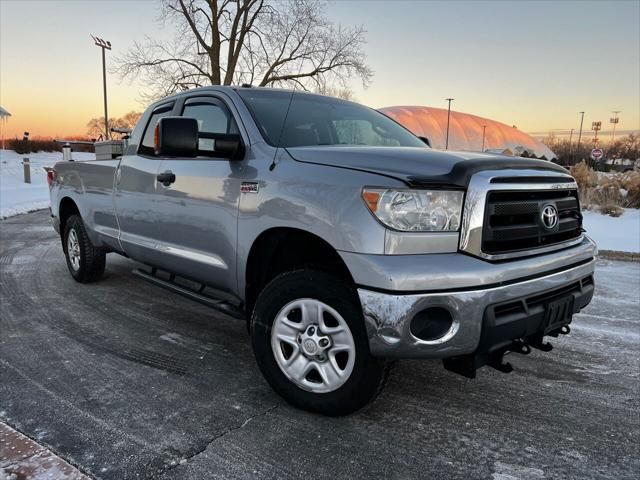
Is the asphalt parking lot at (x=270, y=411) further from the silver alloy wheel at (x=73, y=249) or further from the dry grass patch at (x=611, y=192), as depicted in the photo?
the dry grass patch at (x=611, y=192)

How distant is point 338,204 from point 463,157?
29.2 inches

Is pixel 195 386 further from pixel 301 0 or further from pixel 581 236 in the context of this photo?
pixel 301 0

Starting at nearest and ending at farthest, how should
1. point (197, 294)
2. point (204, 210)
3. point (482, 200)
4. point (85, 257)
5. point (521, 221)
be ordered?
1. point (482, 200)
2. point (521, 221)
3. point (204, 210)
4. point (197, 294)
5. point (85, 257)

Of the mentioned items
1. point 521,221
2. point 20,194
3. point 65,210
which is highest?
point 521,221

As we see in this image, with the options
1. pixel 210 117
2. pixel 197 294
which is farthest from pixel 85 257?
pixel 210 117

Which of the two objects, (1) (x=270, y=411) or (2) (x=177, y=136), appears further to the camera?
(2) (x=177, y=136)

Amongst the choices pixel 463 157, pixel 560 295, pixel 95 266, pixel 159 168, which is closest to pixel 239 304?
pixel 159 168

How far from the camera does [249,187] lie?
9.98 feet

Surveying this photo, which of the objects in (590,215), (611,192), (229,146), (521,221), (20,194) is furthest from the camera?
(20,194)

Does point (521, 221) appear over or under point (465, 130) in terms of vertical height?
under

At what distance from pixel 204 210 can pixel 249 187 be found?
513 mm

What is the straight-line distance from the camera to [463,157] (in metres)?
2.66

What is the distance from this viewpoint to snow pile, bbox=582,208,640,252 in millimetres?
8055

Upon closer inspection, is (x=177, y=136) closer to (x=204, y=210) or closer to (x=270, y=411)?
(x=204, y=210)
